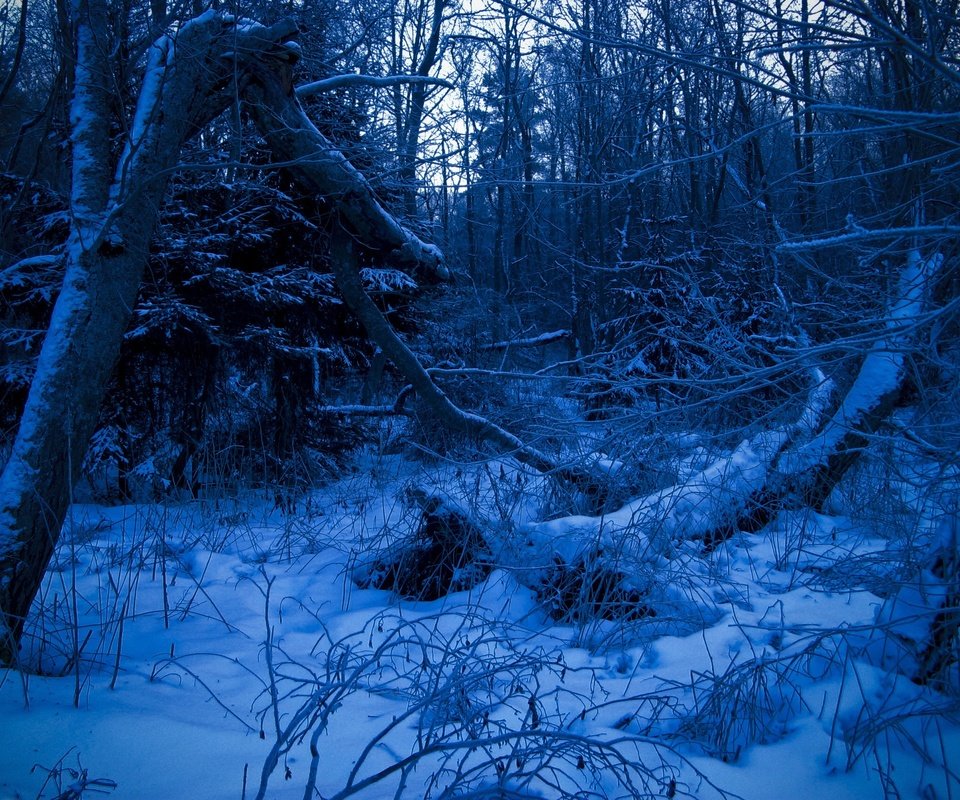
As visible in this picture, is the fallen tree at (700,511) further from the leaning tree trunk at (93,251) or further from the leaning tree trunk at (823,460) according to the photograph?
the leaning tree trunk at (93,251)

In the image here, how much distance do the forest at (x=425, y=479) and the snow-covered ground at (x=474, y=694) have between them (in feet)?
0.06

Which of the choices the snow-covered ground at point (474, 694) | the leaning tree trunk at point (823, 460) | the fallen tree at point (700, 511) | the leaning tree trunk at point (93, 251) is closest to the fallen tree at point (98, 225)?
the leaning tree trunk at point (93, 251)

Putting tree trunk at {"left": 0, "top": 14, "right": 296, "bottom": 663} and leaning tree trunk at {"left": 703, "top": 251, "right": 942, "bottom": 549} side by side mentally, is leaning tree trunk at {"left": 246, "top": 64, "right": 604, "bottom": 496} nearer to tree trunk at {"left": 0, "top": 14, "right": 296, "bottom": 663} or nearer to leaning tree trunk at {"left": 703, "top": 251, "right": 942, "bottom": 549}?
tree trunk at {"left": 0, "top": 14, "right": 296, "bottom": 663}

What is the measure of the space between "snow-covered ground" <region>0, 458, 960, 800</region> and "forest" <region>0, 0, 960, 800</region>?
0.7 inches

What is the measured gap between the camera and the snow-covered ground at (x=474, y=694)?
A: 194cm

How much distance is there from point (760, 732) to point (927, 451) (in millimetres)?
1327

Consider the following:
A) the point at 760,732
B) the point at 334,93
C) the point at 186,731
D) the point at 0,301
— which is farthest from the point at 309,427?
the point at 760,732

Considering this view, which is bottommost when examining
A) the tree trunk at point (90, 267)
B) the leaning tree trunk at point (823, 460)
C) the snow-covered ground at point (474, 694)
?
the snow-covered ground at point (474, 694)

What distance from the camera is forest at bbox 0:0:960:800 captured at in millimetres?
2105

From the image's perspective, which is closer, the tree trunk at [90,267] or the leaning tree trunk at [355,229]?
the tree trunk at [90,267]

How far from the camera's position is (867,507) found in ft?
13.8

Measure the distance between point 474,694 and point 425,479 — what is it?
263 cm

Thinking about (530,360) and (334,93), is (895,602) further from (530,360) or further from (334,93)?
(530,360)

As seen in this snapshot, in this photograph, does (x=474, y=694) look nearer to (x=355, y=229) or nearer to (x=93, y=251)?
(x=93, y=251)
